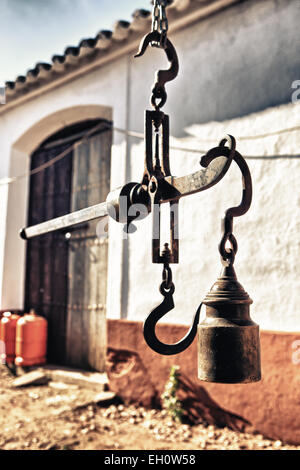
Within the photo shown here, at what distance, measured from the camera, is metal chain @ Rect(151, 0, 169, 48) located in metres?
1.46

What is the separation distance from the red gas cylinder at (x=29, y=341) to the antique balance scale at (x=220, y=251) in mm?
4479

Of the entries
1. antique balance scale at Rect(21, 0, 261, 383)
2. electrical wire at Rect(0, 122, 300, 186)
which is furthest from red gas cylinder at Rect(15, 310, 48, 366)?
antique balance scale at Rect(21, 0, 261, 383)

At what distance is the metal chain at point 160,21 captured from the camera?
1.46 meters

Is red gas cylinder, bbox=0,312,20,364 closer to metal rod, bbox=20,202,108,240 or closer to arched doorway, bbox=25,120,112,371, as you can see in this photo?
Answer: arched doorway, bbox=25,120,112,371

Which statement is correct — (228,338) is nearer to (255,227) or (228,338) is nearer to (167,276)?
(167,276)

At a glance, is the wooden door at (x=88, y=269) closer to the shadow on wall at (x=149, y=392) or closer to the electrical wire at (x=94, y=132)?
the electrical wire at (x=94, y=132)

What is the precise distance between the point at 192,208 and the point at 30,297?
11.1ft

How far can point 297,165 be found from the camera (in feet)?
11.1

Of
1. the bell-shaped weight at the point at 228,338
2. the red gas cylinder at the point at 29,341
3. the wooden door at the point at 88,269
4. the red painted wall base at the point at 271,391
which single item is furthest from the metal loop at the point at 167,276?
the red gas cylinder at the point at 29,341

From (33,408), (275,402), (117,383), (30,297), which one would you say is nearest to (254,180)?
(275,402)

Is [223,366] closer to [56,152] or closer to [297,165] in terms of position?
[297,165]

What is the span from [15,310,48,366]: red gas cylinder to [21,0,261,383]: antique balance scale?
14.7 feet

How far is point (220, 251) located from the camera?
1300mm

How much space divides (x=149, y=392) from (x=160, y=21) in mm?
3450
